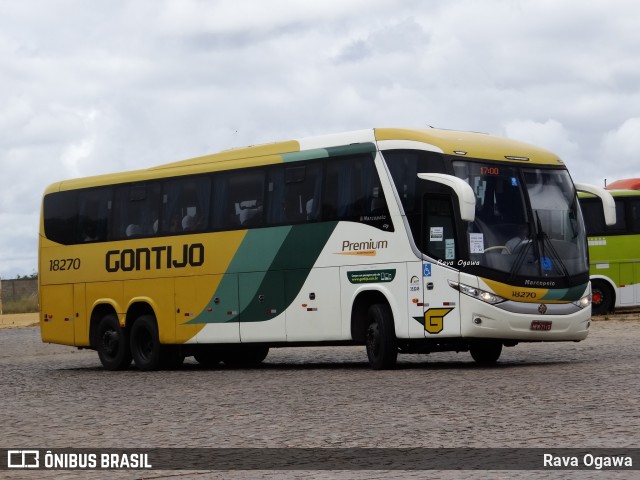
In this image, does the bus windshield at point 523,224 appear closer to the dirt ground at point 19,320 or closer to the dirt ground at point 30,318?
the dirt ground at point 30,318

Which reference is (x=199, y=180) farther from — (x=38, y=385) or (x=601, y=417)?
(x=601, y=417)

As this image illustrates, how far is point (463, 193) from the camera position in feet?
63.4

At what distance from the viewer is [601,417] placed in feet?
41.9

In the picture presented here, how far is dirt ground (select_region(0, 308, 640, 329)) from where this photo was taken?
3903 centimetres

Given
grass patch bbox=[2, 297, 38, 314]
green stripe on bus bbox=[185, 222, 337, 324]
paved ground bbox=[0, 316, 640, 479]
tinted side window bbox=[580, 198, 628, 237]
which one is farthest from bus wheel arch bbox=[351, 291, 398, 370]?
grass patch bbox=[2, 297, 38, 314]

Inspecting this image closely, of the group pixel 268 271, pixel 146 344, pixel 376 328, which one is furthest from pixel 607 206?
pixel 146 344

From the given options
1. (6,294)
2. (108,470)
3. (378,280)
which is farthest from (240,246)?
(6,294)

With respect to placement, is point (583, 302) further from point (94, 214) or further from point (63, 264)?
point (63, 264)

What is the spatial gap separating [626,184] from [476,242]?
2518 centimetres

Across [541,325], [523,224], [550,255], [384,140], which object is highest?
[384,140]

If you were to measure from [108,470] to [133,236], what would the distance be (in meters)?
14.9

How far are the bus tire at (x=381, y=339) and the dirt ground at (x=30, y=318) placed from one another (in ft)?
60.3

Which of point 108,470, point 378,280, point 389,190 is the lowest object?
point 108,470

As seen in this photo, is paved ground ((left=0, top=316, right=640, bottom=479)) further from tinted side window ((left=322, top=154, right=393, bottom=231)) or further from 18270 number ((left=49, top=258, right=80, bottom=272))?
18270 number ((left=49, top=258, right=80, bottom=272))
